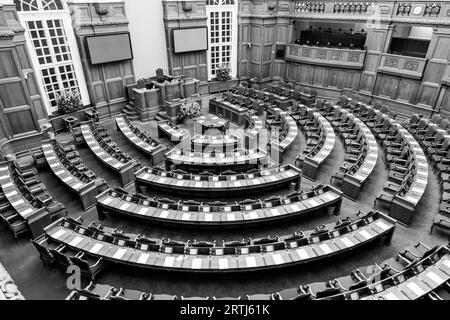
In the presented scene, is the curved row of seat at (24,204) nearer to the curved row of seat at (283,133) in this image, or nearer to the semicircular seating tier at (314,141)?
the curved row of seat at (283,133)

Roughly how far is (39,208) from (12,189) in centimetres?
188

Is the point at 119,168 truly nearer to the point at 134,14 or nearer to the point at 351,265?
the point at 351,265

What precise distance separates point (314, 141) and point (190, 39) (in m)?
11.8

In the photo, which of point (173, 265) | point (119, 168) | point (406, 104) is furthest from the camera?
point (406, 104)

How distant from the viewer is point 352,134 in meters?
15.8

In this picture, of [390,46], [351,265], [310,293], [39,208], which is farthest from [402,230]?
[390,46]

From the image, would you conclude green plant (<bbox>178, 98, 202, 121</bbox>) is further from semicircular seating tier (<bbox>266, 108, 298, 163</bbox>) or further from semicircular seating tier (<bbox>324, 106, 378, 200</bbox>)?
semicircular seating tier (<bbox>324, 106, 378, 200</bbox>)

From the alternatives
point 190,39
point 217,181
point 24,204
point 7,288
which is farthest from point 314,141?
point 7,288

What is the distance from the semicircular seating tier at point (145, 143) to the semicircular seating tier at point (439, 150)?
1129cm

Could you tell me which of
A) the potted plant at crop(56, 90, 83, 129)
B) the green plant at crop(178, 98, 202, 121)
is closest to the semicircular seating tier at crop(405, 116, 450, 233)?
the green plant at crop(178, 98, 202, 121)

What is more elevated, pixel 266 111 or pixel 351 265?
pixel 266 111

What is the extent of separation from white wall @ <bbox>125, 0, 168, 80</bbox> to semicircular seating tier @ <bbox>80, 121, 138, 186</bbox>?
20.4 feet

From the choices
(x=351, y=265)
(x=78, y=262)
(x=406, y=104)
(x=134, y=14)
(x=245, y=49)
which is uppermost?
(x=134, y=14)

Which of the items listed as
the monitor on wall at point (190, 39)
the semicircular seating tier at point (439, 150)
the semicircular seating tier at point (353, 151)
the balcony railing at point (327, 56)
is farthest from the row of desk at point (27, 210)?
the balcony railing at point (327, 56)
